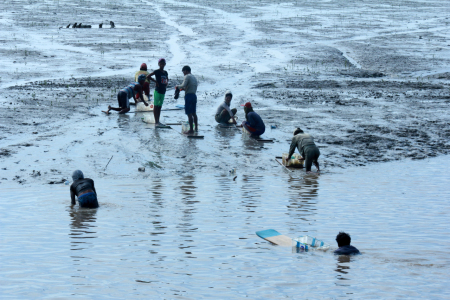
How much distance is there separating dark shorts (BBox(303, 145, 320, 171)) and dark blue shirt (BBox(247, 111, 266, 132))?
2.88m

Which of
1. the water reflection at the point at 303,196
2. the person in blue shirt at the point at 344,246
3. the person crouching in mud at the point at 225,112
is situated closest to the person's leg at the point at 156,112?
the person crouching in mud at the point at 225,112

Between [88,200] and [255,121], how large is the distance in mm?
6909

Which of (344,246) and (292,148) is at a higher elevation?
(292,148)

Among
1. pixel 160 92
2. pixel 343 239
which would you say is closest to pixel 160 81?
pixel 160 92

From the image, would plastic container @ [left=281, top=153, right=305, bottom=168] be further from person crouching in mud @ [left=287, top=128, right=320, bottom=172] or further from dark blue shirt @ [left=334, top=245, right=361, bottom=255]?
dark blue shirt @ [left=334, top=245, right=361, bottom=255]

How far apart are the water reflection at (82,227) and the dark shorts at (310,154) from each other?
5.12 meters

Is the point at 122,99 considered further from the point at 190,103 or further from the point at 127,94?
the point at 190,103

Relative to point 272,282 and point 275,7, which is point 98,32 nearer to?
point 275,7

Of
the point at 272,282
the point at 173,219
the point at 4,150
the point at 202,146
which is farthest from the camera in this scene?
the point at 202,146

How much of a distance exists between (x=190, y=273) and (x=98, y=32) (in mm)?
35456

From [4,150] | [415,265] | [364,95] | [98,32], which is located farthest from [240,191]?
[98,32]

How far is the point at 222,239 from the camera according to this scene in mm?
7691

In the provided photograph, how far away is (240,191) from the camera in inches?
418

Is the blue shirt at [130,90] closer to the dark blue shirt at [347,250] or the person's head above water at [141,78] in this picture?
the person's head above water at [141,78]
